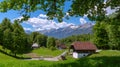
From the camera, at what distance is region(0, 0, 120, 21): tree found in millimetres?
16203

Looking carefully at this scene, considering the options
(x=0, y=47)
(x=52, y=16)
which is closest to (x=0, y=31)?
(x=0, y=47)

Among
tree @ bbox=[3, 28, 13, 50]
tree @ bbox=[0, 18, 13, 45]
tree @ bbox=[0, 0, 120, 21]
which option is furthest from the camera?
tree @ bbox=[0, 18, 13, 45]

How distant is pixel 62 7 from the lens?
17.8m

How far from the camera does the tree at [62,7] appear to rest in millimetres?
16203

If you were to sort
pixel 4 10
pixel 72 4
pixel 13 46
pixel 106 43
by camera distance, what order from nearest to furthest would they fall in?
pixel 4 10
pixel 72 4
pixel 13 46
pixel 106 43

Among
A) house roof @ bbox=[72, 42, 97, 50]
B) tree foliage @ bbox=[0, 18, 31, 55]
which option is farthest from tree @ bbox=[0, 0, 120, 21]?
house roof @ bbox=[72, 42, 97, 50]

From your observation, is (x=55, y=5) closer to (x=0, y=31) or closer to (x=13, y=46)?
(x=13, y=46)

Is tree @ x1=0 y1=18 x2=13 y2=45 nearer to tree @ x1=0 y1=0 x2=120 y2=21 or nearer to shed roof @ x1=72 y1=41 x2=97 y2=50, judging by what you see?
shed roof @ x1=72 y1=41 x2=97 y2=50

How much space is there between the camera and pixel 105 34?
389 ft

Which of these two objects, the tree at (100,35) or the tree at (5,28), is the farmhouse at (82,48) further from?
the tree at (5,28)

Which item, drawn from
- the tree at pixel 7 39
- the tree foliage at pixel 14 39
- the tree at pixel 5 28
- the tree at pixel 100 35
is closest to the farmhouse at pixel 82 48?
the tree at pixel 100 35

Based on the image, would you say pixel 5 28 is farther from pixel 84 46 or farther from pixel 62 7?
pixel 62 7

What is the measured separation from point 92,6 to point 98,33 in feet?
334

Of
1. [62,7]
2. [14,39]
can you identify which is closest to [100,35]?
[14,39]
